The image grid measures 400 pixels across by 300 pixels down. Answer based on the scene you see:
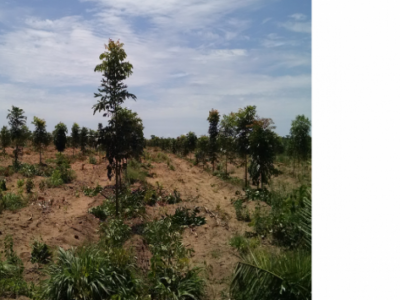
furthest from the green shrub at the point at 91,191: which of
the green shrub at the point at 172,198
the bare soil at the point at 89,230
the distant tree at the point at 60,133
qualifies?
the distant tree at the point at 60,133

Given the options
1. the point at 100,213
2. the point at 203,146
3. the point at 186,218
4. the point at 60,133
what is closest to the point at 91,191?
→ the point at 100,213

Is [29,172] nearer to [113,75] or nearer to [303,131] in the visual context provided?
[113,75]

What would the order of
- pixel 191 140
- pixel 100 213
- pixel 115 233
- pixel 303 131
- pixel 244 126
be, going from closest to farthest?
pixel 303 131 → pixel 115 233 → pixel 100 213 → pixel 244 126 → pixel 191 140

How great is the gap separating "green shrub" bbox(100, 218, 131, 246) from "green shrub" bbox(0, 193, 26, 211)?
3110mm

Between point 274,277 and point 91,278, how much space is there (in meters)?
3.03

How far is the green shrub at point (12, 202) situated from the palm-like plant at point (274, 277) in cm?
827

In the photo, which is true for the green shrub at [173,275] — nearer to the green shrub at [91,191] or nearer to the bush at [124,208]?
the bush at [124,208]

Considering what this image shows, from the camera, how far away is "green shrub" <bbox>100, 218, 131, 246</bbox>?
20.2ft

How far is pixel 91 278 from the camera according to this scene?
4.16 meters

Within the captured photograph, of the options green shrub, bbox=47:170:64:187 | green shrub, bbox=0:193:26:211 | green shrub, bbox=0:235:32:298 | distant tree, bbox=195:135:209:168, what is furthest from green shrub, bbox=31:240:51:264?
distant tree, bbox=195:135:209:168
